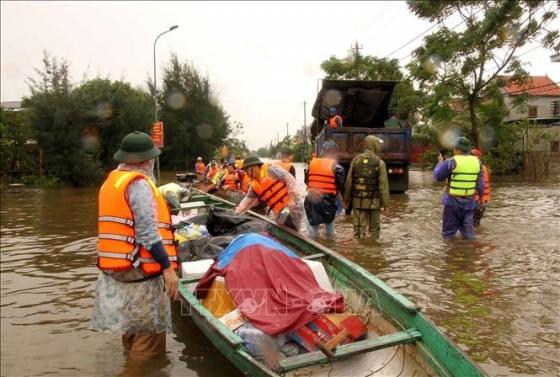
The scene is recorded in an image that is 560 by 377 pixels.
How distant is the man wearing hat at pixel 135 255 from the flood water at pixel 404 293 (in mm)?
711

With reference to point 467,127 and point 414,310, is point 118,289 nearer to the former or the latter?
point 414,310

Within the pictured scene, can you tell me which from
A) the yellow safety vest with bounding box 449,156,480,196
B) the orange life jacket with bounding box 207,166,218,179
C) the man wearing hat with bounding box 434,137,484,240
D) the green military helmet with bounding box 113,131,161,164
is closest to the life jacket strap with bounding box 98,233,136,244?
the green military helmet with bounding box 113,131,161,164

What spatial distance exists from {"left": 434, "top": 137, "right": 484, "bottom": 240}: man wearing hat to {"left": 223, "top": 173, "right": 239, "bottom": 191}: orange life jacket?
960 centimetres

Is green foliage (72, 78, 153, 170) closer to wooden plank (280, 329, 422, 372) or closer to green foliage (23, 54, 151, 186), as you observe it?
green foliage (23, 54, 151, 186)

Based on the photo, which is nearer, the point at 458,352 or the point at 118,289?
the point at 458,352

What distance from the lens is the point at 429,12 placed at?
66.6 feet

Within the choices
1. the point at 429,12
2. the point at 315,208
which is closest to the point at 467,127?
the point at 429,12

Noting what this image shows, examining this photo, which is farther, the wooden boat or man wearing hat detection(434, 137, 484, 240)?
man wearing hat detection(434, 137, 484, 240)

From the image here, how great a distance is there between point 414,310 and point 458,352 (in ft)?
2.00

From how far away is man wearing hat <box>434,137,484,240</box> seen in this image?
7.24m

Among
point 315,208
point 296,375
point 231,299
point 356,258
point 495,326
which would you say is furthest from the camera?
point 315,208

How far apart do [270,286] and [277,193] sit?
3510 millimetres

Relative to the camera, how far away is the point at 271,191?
7.22m

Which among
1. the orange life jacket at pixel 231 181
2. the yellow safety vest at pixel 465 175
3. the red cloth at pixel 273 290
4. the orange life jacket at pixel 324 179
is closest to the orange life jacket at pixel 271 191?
the orange life jacket at pixel 324 179
